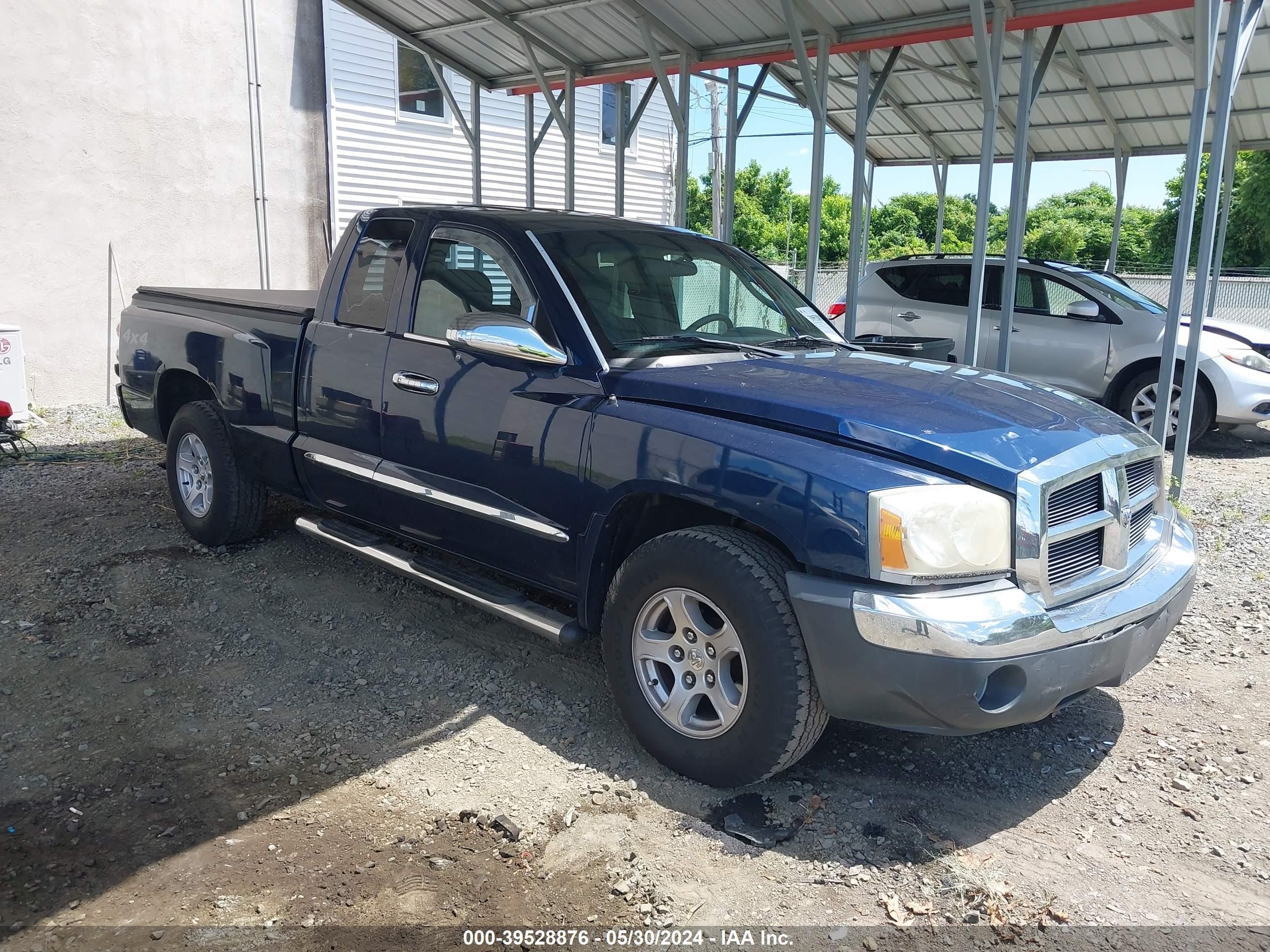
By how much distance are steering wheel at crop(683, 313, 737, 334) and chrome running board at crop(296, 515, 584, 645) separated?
134 centimetres

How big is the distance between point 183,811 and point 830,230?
54.9 meters

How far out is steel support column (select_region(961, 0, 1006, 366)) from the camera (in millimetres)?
7750

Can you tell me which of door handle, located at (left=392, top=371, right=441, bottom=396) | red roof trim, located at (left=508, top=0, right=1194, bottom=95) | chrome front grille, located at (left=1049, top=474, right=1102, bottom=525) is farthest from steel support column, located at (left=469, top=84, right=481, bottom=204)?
chrome front grille, located at (left=1049, top=474, right=1102, bottom=525)

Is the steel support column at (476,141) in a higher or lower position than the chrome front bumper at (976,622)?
higher

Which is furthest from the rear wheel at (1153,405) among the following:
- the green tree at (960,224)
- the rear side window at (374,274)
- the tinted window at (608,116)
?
the green tree at (960,224)

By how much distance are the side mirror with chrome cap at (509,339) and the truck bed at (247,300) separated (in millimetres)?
1617

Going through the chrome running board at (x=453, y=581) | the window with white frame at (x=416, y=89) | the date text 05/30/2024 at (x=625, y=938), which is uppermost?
the window with white frame at (x=416, y=89)

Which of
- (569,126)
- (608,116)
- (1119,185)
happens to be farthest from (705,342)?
(608,116)

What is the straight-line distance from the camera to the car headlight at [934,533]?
9.55 feet

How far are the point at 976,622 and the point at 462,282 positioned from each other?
272cm

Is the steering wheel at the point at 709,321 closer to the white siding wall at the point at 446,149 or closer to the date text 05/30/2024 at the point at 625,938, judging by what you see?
the date text 05/30/2024 at the point at 625,938

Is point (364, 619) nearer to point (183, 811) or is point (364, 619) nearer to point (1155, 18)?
point (183, 811)

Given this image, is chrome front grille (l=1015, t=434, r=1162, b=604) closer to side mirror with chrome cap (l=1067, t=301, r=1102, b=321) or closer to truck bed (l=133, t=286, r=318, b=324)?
truck bed (l=133, t=286, r=318, b=324)

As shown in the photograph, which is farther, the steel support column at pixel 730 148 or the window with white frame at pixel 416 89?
the window with white frame at pixel 416 89
